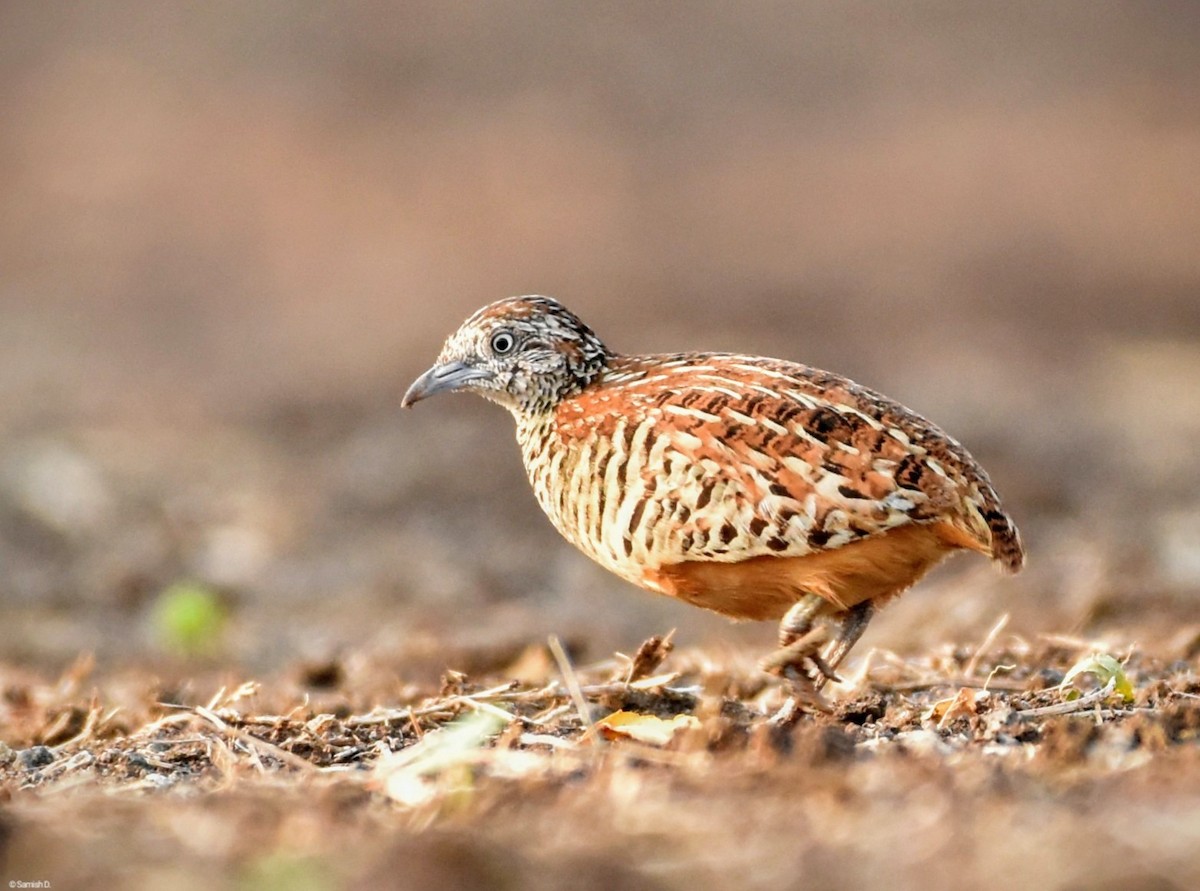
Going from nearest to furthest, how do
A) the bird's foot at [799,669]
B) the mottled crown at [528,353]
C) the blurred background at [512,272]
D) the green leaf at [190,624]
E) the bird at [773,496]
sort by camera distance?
the bird's foot at [799,669] < the bird at [773,496] < the mottled crown at [528,353] < the green leaf at [190,624] < the blurred background at [512,272]

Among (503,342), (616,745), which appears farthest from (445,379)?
(616,745)

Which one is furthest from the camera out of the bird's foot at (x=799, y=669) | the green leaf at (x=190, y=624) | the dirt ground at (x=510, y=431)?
the green leaf at (x=190, y=624)

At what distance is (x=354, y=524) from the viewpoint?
1428 centimetres

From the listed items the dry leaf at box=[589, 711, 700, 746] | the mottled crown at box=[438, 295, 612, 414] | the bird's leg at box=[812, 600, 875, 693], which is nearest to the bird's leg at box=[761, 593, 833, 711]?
the bird's leg at box=[812, 600, 875, 693]

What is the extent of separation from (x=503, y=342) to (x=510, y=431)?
321 inches

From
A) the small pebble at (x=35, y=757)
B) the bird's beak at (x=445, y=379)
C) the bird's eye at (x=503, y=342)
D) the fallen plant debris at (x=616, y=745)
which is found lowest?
the small pebble at (x=35, y=757)

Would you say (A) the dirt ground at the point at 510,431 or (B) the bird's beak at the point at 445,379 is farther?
(B) the bird's beak at the point at 445,379

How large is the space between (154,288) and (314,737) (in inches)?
758

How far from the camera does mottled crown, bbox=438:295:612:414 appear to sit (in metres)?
7.81

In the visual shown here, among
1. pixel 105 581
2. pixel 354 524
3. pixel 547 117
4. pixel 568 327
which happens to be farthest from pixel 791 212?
pixel 568 327

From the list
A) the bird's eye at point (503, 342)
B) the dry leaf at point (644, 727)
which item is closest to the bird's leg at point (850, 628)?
the dry leaf at point (644, 727)

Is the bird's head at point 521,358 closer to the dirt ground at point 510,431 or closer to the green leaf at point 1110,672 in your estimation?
the dirt ground at point 510,431

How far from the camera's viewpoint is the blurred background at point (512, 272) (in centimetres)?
1289

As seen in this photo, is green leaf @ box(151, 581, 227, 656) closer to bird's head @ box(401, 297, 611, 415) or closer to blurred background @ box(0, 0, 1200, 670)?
blurred background @ box(0, 0, 1200, 670)
